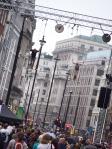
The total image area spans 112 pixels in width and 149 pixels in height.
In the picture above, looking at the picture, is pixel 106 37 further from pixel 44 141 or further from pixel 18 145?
pixel 44 141

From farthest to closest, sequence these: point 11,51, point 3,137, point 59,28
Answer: point 11,51 → point 59,28 → point 3,137

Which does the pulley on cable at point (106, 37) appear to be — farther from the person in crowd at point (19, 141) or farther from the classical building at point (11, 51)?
the person in crowd at point (19, 141)

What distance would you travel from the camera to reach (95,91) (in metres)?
190

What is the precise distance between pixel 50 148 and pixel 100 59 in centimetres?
17184

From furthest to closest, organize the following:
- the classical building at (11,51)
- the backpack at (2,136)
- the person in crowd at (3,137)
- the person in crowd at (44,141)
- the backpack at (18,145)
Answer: the classical building at (11,51) < the backpack at (2,136) < the person in crowd at (3,137) < the backpack at (18,145) < the person in crowd at (44,141)

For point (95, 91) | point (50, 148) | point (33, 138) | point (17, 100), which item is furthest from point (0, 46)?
point (95, 91)

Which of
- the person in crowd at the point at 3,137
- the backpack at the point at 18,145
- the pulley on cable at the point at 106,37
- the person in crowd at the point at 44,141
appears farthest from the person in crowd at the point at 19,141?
the pulley on cable at the point at 106,37

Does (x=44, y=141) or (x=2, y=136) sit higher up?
(x=2, y=136)

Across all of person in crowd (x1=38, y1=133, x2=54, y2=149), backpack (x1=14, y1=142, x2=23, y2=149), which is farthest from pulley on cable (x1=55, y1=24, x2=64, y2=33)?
person in crowd (x1=38, y1=133, x2=54, y2=149)

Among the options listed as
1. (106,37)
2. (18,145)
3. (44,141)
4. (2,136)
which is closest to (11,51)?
(106,37)

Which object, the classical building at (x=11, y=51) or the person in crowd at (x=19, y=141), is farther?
the classical building at (x=11, y=51)

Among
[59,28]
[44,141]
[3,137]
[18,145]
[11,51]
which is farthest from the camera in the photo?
[11,51]

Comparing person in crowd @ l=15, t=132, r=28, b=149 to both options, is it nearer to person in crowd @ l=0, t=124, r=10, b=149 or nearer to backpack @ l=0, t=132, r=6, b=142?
person in crowd @ l=0, t=124, r=10, b=149

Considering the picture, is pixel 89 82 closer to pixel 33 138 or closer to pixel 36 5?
pixel 36 5
